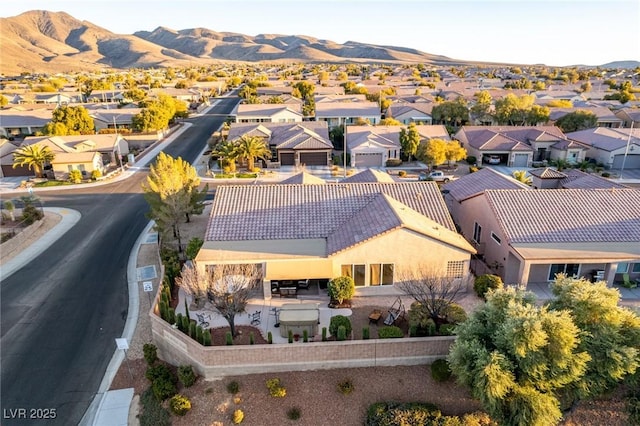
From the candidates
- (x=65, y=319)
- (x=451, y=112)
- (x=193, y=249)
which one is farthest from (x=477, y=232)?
(x=451, y=112)

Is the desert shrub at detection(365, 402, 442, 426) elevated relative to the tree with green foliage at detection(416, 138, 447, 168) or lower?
lower

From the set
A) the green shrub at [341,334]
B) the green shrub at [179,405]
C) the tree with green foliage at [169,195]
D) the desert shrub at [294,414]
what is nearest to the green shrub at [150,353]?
the green shrub at [179,405]

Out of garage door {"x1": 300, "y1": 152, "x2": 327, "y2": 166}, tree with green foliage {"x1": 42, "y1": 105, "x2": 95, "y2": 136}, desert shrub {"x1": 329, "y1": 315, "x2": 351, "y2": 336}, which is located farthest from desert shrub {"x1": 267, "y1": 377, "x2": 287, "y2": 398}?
tree with green foliage {"x1": 42, "y1": 105, "x2": 95, "y2": 136}

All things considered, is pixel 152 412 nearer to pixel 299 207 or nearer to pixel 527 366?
pixel 299 207

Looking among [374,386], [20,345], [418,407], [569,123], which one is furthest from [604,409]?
[569,123]

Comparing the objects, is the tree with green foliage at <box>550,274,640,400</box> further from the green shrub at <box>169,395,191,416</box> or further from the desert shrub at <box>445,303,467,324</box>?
the green shrub at <box>169,395,191,416</box>

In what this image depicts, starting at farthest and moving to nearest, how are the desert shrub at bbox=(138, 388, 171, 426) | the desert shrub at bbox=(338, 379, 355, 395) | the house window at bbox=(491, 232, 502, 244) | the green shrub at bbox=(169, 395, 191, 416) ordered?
the house window at bbox=(491, 232, 502, 244), the desert shrub at bbox=(338, 379, 355, 395), the green shrub at bbox=(169, 395, 191, 416), the desert shrub at bbox=(138, 388, 171, 426)

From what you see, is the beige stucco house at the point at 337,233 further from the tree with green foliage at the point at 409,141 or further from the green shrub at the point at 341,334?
the tree with green foliage at the point at 409,141
